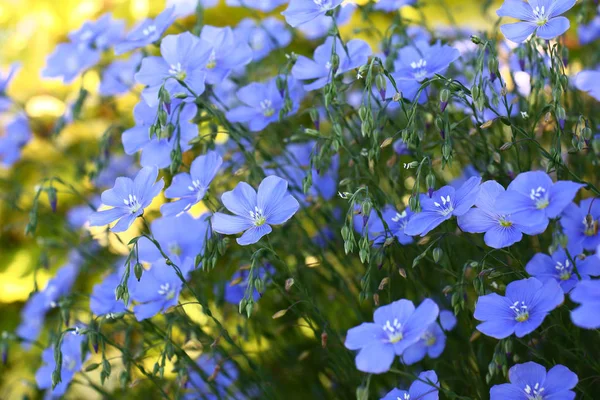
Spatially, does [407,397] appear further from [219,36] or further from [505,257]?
[219,36]

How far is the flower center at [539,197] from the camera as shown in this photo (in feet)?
4.38

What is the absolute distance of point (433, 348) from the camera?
70.4 inches

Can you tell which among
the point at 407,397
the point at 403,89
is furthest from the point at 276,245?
the point at 407,397

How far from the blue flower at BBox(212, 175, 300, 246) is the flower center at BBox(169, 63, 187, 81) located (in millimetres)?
410

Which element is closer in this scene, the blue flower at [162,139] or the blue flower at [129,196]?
the blue flower at [129,196]

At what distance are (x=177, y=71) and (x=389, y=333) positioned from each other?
928 mm

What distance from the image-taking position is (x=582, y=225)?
159 cm

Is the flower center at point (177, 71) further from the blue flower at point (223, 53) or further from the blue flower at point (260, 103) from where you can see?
the blue flower at point (260, 103)

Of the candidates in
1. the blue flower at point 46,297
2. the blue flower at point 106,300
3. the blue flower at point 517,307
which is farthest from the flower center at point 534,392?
the blue flower at point 46,297

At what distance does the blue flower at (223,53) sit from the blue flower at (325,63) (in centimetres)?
15

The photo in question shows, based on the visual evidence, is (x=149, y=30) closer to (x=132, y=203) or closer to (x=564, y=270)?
(x=132, y=203)

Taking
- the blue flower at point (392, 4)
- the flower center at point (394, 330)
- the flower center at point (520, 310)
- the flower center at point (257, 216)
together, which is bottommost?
the flower center at point (520, 310)

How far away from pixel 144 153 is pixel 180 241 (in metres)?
0.44

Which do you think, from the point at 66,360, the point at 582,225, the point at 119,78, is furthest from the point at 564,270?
the point at 119,78
